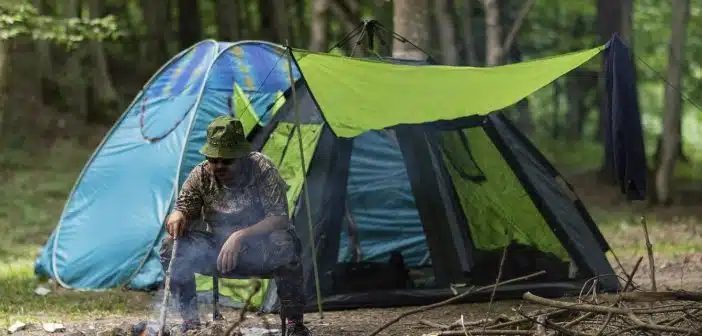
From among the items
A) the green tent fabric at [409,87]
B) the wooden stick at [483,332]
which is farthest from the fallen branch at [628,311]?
the green tent fabric at [409,87]

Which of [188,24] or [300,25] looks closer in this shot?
[188,24]

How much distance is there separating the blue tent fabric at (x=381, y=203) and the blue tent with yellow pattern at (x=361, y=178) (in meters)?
0.01

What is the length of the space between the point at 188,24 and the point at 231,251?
57.0 ft

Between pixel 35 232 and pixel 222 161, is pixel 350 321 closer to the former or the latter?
pixel 222 161

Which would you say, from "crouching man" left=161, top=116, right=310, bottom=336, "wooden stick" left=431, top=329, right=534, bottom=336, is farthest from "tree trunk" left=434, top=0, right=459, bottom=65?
"wooden stick" left=431, top=329, right=534, bottom=336

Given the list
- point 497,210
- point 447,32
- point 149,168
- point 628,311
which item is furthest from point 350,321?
point 447,32

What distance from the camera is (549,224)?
7496 millimetres

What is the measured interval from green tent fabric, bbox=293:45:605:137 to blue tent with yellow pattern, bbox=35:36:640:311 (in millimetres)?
10

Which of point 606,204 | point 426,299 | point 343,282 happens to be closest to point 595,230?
point 426,299

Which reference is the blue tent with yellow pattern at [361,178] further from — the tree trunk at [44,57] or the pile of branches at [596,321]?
the tree trunk at [44,57]

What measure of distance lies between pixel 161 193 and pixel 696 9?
16.1 m

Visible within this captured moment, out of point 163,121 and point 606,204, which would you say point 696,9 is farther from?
point 163,121

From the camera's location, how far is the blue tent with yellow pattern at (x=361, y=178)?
20.5 feet

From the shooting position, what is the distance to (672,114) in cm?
1362
